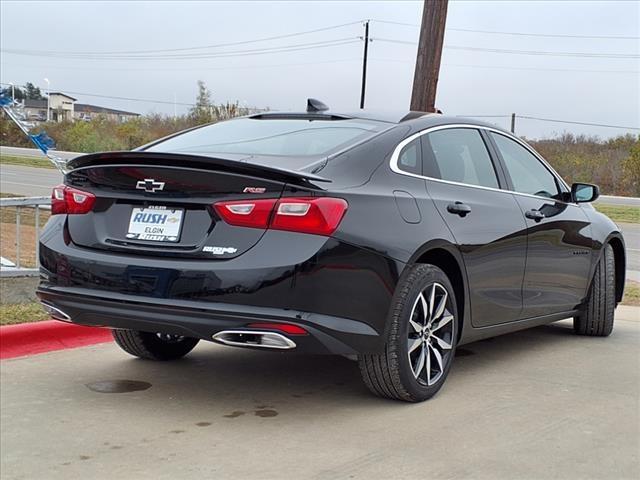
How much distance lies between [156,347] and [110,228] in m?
1.31

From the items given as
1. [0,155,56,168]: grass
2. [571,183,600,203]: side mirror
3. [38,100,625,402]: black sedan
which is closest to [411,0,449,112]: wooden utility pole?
[571,183,600,203]: side mirror

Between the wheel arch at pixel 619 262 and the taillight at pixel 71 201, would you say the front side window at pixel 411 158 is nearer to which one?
the taillight at pixel 71 201

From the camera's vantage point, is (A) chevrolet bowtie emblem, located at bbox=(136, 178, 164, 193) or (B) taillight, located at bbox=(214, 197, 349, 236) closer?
(B) taillight, located at bbox=(214, 197, 349, 236)

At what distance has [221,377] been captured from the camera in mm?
4785

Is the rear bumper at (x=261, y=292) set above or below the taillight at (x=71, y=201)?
below

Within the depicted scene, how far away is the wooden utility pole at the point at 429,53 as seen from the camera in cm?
982

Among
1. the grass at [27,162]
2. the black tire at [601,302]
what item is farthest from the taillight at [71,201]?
the grass at [27,162]

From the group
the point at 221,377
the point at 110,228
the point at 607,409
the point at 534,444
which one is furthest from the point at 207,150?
the point at 607,409

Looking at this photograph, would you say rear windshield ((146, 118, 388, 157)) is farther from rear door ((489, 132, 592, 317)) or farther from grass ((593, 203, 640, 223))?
grass ((593, 203, 640, 223))

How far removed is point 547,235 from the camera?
17.8ft

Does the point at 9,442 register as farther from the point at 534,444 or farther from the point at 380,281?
the point at 534,444

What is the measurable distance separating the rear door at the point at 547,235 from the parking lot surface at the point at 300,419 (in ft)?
1.54

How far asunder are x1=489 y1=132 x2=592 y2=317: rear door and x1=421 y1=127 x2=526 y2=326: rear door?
0.16 m

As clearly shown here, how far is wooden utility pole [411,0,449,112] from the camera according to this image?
9820mm
